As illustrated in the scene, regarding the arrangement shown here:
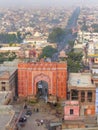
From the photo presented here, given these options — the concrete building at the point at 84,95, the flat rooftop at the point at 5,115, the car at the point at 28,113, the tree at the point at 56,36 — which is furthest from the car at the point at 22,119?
the tree at the point at 56,36

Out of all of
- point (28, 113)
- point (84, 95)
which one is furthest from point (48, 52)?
point (28, 113)

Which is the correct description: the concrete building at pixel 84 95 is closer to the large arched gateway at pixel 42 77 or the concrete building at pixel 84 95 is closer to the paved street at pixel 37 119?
the paved street at pixel 37 119

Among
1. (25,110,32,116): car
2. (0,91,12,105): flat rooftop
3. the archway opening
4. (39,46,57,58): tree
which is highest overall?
(39,46,57,58): tree

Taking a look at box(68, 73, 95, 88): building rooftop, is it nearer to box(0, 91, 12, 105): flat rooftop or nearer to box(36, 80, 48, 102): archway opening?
box(36, 80, 48, 102): archway opening

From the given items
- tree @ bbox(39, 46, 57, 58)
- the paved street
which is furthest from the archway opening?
tree @ bbox(39, 46, 57, 58)

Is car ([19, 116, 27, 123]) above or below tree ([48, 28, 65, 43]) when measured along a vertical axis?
below

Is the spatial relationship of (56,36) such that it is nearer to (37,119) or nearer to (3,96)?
(37,119)

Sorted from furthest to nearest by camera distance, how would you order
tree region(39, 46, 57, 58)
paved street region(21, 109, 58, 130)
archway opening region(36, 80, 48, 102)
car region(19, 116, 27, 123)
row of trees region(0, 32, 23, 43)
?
1. row of trees region(0, 32, 23, 43)
2. tree region(39, 46, 57, 58)
3. archway opening region(36, 80, 48, 102)
4. car region(19, 116, 27, 123)
5. paved street region(21, 109, 58, 130)

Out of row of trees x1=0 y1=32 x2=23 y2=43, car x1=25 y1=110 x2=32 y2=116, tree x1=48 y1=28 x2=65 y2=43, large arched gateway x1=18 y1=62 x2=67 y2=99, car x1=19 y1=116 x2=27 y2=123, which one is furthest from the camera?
row of trees x1=0 y1=32 x2=23 y2=43
